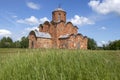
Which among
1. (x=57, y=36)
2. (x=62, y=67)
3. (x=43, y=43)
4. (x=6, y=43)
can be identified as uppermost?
(x=6, y=43)

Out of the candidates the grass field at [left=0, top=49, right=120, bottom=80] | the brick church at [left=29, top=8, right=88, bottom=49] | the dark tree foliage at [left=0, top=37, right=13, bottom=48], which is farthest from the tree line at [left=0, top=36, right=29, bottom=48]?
the grass field at [left=0, top=49, right=120, bottom=80]

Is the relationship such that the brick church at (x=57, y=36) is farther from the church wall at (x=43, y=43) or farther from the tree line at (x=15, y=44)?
the tree line at (x=15, y=44)

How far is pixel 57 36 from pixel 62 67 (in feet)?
134

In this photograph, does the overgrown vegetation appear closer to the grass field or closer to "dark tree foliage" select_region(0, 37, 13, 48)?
"dark tree foliage" select_region(0, 37, 13, 48)

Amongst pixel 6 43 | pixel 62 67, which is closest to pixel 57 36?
pixel 62 67

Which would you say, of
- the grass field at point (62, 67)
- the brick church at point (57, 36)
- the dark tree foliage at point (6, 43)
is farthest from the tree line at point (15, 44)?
the grass field at point (62, 67)

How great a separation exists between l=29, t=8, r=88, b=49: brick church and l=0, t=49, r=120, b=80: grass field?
37.5 meters

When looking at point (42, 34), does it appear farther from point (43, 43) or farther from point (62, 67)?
point (62, 67)

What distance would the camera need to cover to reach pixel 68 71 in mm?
5562

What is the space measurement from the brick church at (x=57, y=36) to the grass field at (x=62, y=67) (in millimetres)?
37456

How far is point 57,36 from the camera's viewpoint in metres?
46.8

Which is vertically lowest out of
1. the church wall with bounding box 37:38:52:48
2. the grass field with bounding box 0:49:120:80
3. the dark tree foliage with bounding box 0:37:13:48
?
the grass field with bounding box 0:49:120:80

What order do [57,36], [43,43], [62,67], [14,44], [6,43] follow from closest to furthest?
[62,67], [43,43], [57,36], [6,43], [14,44]

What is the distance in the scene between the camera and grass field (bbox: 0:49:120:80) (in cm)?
515
